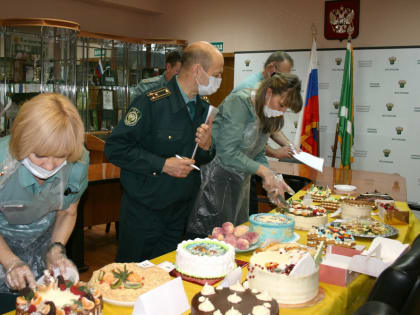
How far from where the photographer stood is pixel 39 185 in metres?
1.61

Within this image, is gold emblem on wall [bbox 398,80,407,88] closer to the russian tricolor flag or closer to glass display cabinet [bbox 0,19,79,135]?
the russian tricolor flag

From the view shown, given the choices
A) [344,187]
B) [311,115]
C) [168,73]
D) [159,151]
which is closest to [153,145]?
[159,151]

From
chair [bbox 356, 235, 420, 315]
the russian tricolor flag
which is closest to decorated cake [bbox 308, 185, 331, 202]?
chair [bbox 356, 235, 420, 315]

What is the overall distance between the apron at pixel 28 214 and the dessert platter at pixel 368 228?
4.36 feet

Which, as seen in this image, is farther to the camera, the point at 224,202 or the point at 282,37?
the point at 282,37

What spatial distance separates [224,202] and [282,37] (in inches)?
164

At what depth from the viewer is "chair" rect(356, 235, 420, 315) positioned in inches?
48.9

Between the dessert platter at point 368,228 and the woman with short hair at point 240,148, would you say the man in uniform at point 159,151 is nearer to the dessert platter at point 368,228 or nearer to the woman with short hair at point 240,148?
the woman with short hair at point 240,148

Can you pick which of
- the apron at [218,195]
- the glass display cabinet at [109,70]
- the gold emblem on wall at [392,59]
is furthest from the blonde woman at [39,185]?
the gold emblem on wall at [392,59]

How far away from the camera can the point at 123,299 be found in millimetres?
1351

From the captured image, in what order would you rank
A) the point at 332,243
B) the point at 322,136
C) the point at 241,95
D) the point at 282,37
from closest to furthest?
the point at 332,243 → the point at 241,95 → the point at 322,136 → the point at 282,37

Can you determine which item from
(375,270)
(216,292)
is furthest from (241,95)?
(216,292)

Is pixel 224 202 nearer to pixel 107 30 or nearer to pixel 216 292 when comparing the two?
pixel 216 292

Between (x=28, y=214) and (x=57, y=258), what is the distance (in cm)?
19
